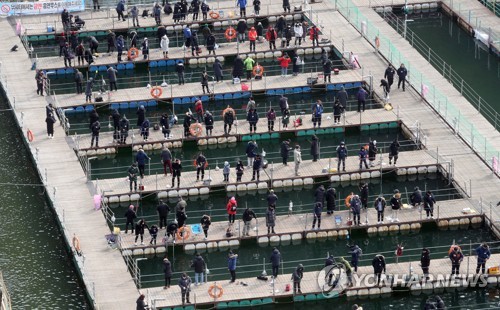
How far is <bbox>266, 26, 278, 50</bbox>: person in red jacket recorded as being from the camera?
13462 centimetres

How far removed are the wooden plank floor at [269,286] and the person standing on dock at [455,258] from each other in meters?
0.47

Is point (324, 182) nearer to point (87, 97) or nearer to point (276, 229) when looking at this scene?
point (276, 229)

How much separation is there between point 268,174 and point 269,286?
589 inches

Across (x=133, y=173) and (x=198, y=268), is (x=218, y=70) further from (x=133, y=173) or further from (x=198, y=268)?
(x=198, y=268)

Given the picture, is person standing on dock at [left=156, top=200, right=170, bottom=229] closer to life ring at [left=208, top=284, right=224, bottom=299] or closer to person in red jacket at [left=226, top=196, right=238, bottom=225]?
person in red jacket at [left=226, top=196, right=238, bottom=225]

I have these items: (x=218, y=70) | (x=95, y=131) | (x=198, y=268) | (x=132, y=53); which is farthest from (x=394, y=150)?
(x=132, y=53)

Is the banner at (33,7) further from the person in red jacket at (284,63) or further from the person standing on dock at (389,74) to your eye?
the person standing on dock at (389,74)

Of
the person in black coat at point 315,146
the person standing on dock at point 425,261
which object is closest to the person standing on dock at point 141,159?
the person in black coat at point 315,146

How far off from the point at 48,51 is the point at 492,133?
115 ft

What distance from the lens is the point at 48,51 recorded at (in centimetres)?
13775

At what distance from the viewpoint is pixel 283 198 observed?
115000 mm

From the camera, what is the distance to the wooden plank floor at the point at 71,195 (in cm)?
10256

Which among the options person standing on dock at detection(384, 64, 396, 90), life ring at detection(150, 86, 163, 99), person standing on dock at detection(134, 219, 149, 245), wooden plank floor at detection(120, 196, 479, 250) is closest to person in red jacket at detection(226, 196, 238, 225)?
wooden plank floor at detection(120, 196, 479, 250)

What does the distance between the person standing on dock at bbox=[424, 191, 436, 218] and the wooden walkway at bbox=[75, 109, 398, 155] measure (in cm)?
1425
